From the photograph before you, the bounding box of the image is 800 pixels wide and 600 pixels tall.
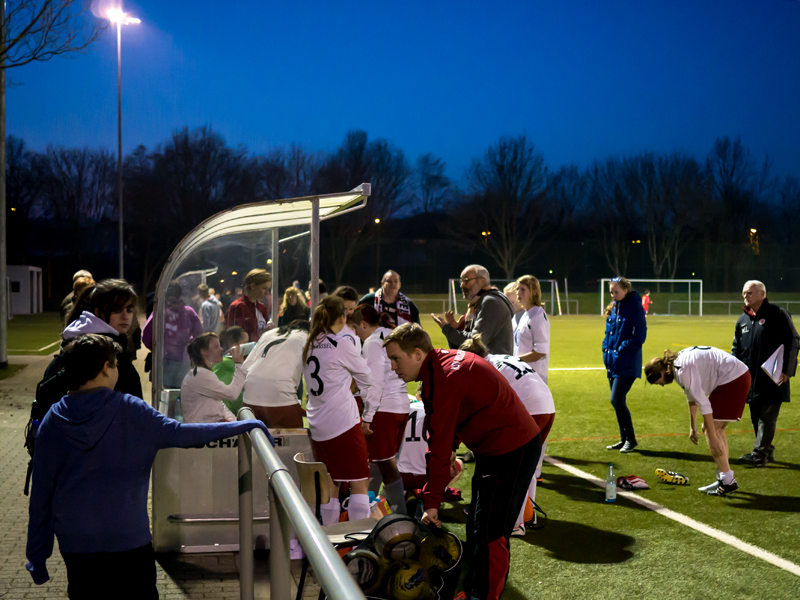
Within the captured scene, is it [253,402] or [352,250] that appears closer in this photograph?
[253,402]

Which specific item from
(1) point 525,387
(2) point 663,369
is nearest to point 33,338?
(1) point 525,387

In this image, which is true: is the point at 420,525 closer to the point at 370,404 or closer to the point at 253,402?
the point at 370,404

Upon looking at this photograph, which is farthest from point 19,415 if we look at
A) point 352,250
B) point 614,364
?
point 352,250

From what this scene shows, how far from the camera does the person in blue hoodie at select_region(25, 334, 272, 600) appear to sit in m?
2.64

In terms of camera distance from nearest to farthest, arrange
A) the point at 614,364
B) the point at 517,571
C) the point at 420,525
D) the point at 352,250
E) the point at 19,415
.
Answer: the point at 420,525 → the point at 517,571 → the point at 614,364 → the point at 19,415 → the point at 352,250

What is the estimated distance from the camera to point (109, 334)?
392 cm

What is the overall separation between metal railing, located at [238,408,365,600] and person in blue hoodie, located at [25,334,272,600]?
31cm

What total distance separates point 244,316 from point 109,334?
2.42 m

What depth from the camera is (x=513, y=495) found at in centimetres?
375

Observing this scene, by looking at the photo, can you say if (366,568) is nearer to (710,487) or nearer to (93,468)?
(93,468)

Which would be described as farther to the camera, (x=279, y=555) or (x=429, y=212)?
(x=429, y=212)

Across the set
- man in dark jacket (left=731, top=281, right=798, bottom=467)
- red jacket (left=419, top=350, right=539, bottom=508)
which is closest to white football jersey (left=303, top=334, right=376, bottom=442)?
red jacket (left=419, top=350, right=539, bottom=508)

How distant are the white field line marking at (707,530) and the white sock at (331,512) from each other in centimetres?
278

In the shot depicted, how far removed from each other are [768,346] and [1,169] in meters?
15.9
